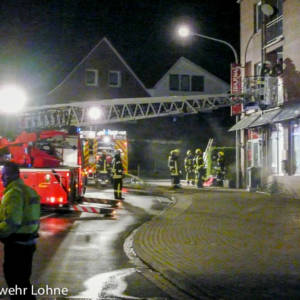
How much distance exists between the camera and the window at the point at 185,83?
48.5 metres

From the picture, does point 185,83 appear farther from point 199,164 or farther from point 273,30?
point 273,30

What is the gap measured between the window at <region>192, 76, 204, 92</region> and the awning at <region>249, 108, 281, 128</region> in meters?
23.5

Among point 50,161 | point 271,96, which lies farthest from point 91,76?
point 50,161

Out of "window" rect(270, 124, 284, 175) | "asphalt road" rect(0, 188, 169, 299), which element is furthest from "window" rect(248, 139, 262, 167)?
"asphalt road" rect(0, 188, 169, 299)

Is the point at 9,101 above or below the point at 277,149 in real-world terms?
above

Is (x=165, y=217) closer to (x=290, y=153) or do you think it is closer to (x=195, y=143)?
(x=290, y=153)

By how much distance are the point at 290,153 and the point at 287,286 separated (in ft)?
51.2

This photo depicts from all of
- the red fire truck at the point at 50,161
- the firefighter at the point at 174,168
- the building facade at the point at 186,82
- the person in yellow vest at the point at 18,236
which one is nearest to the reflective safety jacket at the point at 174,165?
the firefighter at the point at 174,168

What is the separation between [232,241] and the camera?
11.4m

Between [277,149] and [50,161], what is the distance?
34.9 ft

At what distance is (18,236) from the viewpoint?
5766mm

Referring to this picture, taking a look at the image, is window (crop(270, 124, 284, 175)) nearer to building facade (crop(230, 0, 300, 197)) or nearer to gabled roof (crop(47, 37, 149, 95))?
building facade (crop(230, 0, 300, 197))

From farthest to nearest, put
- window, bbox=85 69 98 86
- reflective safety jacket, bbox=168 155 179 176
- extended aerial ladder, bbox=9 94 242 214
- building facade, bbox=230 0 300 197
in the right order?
window, bbox=85 69 98 86 → reflective safety jacket, bbox=168 155 179 176 → extended aerial ladder, bbox=9 94 242 214 → building facade, bbox=230 0 300 197

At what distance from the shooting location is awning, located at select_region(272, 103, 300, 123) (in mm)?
20816
